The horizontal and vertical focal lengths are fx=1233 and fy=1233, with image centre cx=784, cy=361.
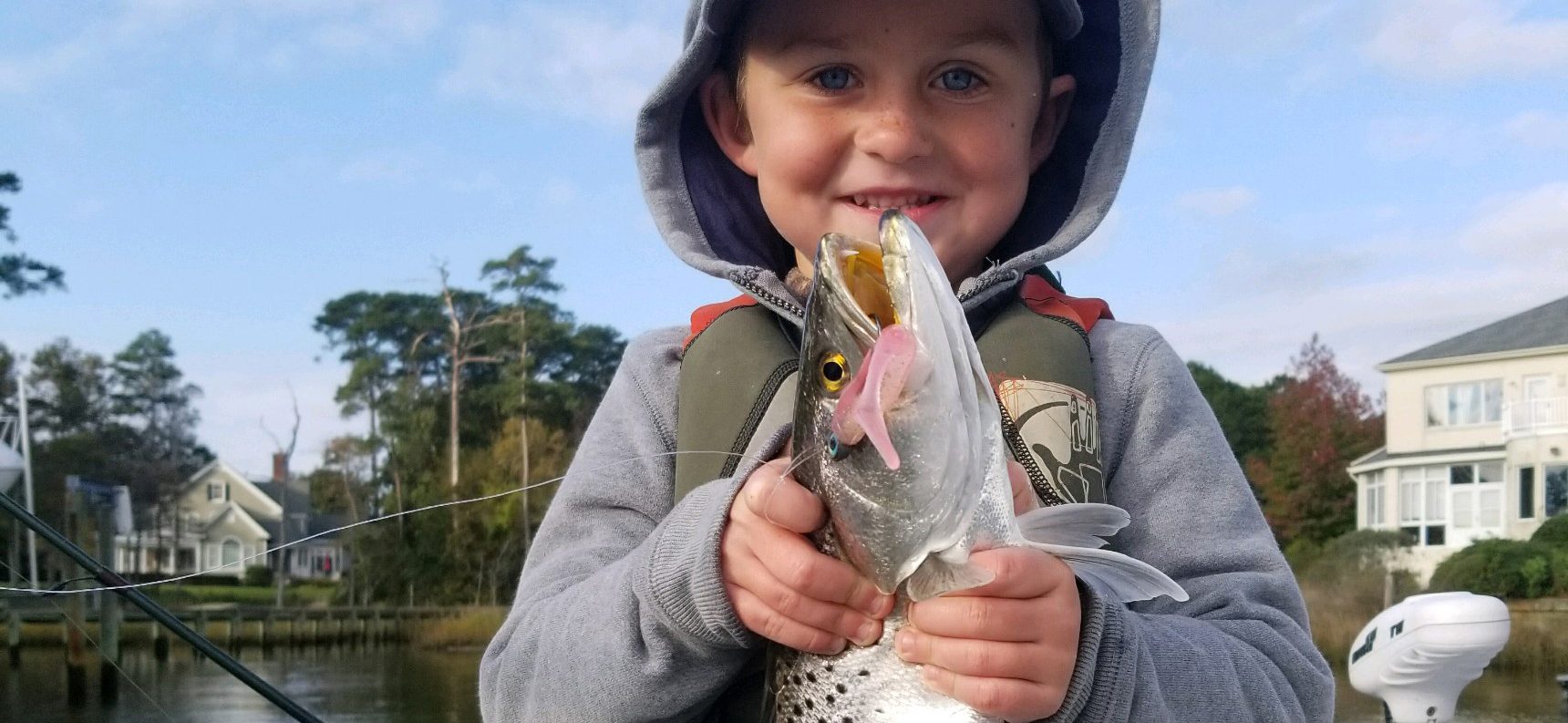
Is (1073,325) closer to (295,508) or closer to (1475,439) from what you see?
(1475,439)

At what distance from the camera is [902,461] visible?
5.15 ft

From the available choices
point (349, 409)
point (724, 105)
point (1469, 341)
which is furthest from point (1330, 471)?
point (724, 105)

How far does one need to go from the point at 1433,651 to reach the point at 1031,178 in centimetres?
474

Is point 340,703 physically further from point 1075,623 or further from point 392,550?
point 1075,623

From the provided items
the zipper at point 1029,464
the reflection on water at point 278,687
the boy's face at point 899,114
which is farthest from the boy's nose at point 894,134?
the reflection on water at point 278,687

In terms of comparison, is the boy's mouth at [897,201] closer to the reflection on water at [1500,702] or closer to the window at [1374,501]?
the reflection on water at [1500,702]

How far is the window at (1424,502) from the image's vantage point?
37875mm

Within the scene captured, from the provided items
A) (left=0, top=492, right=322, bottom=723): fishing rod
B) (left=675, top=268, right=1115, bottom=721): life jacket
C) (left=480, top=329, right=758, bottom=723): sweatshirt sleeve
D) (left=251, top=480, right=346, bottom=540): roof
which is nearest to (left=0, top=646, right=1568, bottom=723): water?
(left=251, top=480, right=346, bottom=540): roof

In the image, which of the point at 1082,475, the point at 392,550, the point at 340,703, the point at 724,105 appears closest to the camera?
the point at 1082,475

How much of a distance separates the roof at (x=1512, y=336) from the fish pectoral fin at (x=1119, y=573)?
39356 mm

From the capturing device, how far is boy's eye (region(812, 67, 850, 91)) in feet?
8.92

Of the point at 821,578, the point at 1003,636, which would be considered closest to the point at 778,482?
the point at 821,578

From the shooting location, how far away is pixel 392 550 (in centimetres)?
3091

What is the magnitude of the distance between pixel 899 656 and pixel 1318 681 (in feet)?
3.28
